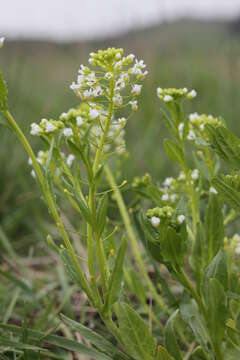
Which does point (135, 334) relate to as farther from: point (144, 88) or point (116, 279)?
point (144, 88)

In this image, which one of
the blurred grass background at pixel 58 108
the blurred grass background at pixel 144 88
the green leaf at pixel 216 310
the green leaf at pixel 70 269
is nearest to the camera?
the green leaf at pixel 216 310

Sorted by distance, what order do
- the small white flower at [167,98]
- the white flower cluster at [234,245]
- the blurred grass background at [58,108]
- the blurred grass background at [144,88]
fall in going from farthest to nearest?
the blurred grass background at [144,88]
the blurred grass background at [58,108]
the white flower cluster at [234,245]
the small white flower at [167,98]

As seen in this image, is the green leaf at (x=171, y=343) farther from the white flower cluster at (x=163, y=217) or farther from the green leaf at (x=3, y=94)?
the green leaf at (x=3, y=94)

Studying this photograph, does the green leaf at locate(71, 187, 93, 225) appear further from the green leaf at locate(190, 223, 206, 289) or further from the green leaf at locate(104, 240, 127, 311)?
the green leaf at locate(190, 223, 206, 289)

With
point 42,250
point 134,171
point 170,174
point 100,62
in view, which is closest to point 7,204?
point 42,250

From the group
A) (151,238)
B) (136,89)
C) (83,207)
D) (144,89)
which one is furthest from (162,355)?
(144,89)

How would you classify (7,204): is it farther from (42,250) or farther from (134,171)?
(134,171)

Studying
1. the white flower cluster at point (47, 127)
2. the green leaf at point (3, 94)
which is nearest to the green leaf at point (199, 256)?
the white flower cluster at point (47, 127)
